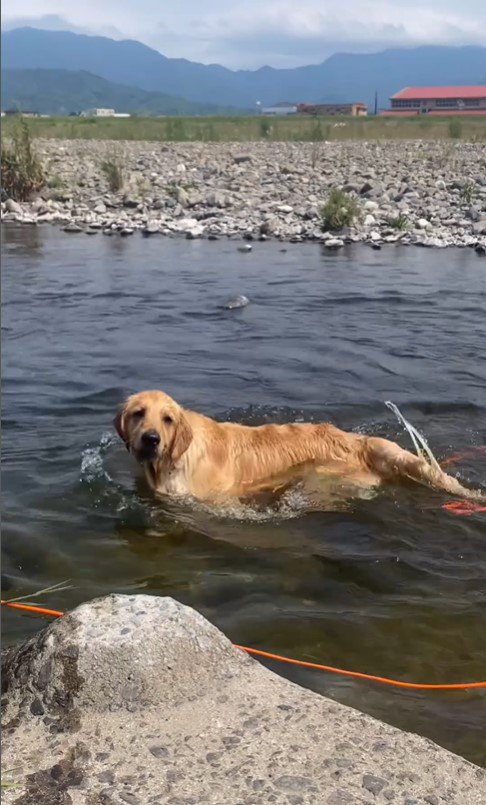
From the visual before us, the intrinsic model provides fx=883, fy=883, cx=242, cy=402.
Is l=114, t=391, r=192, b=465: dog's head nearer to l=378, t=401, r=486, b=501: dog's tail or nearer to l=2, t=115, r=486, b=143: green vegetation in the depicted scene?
l=378, t=401, r=486, b=501: dog's tail

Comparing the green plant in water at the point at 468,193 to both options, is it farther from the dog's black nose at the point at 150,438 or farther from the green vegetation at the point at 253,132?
the green vegetation at the point at 253,132

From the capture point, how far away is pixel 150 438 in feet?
21.4

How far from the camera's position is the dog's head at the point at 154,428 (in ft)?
21.5

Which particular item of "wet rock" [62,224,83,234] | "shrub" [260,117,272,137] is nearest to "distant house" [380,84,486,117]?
"shrub" [260,117,272,137]

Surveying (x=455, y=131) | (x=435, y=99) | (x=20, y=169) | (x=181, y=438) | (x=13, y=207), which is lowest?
(x=181, y=438)

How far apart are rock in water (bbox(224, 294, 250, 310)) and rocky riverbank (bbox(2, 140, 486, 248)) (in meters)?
5.53

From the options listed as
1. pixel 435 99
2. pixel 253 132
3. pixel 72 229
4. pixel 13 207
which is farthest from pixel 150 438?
pixel 435 99

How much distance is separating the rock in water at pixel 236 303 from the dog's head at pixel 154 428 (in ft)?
22.7

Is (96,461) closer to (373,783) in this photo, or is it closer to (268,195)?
(373,783)

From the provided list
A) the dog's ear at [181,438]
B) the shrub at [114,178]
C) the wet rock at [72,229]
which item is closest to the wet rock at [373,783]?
the dog's ear at [181,438]

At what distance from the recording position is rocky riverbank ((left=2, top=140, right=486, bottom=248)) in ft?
67.0

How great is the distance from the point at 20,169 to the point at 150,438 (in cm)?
1993

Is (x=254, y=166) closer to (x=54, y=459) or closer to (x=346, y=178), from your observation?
(x=346, y=178)

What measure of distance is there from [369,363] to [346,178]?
18.3 meters
